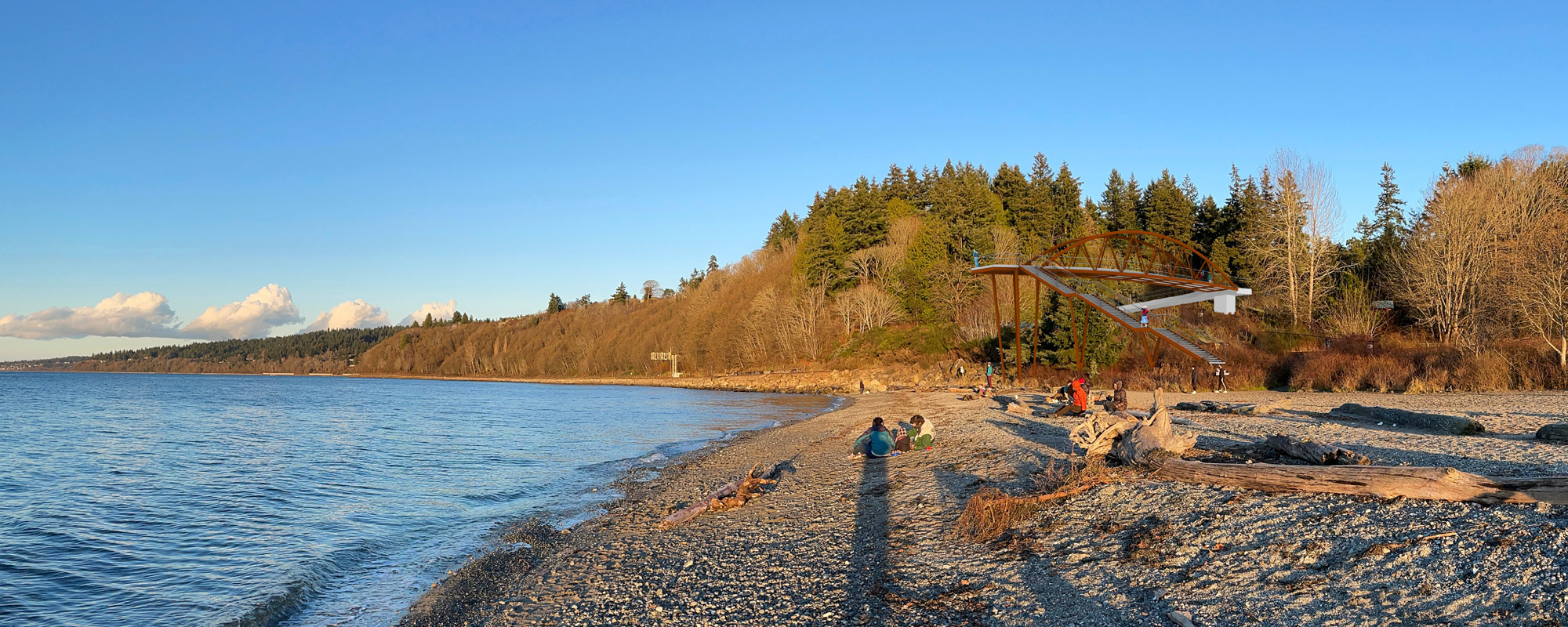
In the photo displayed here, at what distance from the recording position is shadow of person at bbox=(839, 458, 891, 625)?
283 inches

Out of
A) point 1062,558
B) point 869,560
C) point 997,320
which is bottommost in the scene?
point 869,560

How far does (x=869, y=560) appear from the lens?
8.91 meters

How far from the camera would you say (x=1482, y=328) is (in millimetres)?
33219

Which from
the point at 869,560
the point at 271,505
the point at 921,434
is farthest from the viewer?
the point at 921,434

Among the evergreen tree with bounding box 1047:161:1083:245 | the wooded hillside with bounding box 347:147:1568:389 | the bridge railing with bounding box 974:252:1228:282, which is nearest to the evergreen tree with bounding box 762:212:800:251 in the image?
the wooded hillside with bounding box 347:147:1568:389

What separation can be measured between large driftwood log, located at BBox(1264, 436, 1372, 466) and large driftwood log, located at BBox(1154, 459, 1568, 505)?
5.50 ft

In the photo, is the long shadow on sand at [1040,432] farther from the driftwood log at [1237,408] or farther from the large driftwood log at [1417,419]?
the large driftwood log at [1417,419]

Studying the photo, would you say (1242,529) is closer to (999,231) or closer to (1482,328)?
(1482,328)

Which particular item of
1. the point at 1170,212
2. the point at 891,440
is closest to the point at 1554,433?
the point at 891,440

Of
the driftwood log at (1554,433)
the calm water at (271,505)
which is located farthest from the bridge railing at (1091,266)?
the driftwood log at (1554,433)

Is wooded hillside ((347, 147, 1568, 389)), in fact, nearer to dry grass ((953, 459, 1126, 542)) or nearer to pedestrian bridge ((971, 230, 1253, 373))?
pedestrian bridge ((971, 230, 1253, 373))

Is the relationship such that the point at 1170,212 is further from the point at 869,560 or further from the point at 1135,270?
the point at 869,560

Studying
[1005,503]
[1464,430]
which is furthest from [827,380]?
[1005,503]

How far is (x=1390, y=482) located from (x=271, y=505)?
1981 cm
